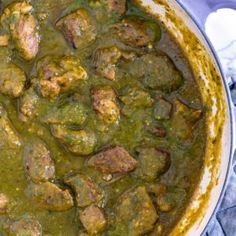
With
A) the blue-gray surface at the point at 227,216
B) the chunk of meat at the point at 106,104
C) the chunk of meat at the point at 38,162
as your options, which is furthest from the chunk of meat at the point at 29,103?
the blue-gray surface at the point at 227,216

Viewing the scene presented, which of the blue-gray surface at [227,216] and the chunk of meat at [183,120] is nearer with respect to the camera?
the chunk of meat at [183,120]

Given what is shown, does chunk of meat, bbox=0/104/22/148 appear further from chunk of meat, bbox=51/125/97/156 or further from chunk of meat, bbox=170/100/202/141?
chunk of meat, bbox=170/100/202/141

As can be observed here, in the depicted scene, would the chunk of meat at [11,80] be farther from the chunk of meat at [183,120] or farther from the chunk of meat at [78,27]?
the chunk of meat at [183,120]

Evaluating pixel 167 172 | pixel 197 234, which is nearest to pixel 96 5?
pixel 167 172

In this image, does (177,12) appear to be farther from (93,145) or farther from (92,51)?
(93,145)

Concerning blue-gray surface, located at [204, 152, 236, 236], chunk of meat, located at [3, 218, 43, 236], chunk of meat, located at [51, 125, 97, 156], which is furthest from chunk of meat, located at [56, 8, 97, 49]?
blue-gray surface, located at [204, 152, 236, 236]

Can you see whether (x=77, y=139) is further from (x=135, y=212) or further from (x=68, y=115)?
(x=135, y=212)
